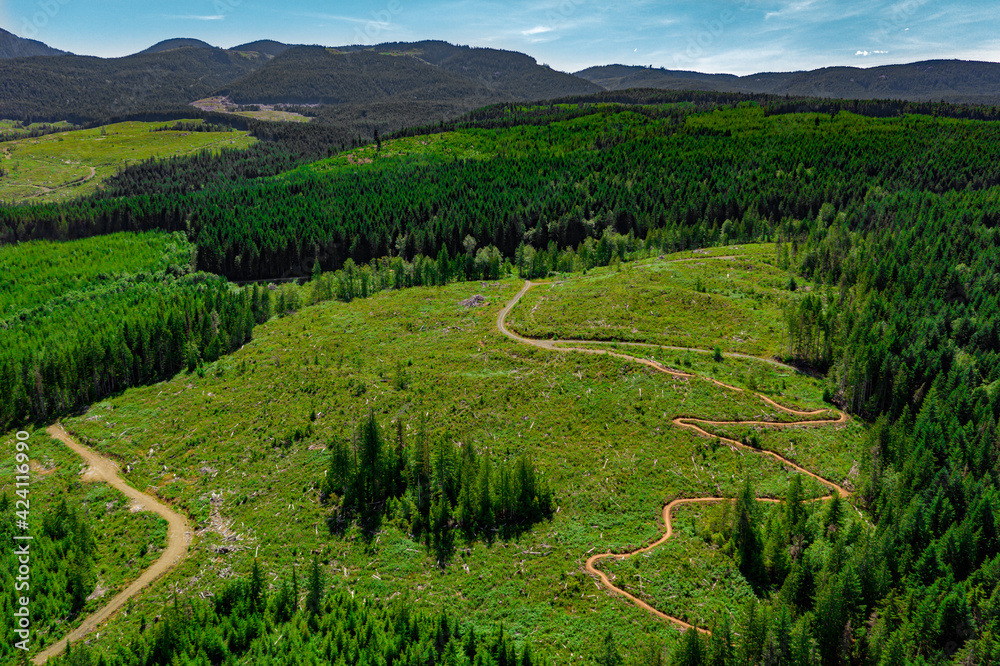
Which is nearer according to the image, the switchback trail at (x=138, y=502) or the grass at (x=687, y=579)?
the grass at (x=687, y=579)

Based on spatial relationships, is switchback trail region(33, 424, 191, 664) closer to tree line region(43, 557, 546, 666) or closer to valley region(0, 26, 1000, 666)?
valley region(0, 26, 1000, 666)

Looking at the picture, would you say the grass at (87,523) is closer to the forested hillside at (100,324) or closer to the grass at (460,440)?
the grass at (460,440)

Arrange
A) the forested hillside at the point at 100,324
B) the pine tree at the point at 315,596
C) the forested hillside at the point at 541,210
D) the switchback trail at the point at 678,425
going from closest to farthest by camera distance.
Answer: the pine tree at the point at 315,596, the switchback trail at the point at 678,425, the forested hillside at the point at 100,324, the forested hillside at the point at 541,210

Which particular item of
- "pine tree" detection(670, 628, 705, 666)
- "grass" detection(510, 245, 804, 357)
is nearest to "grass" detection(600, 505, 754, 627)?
"pine tree" detection(670, 628, 705, 666)

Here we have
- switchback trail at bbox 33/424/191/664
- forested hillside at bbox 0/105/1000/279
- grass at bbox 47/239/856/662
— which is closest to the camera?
switchback trail at bbox 33/424/191/664

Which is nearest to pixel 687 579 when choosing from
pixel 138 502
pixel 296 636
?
pixel 296 636

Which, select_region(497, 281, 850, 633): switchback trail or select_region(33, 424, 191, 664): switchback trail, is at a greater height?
select_region(497, 281, 850, 633): switchback trail

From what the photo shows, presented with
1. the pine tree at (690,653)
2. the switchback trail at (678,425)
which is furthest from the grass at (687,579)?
the pine tree at (690,653)
